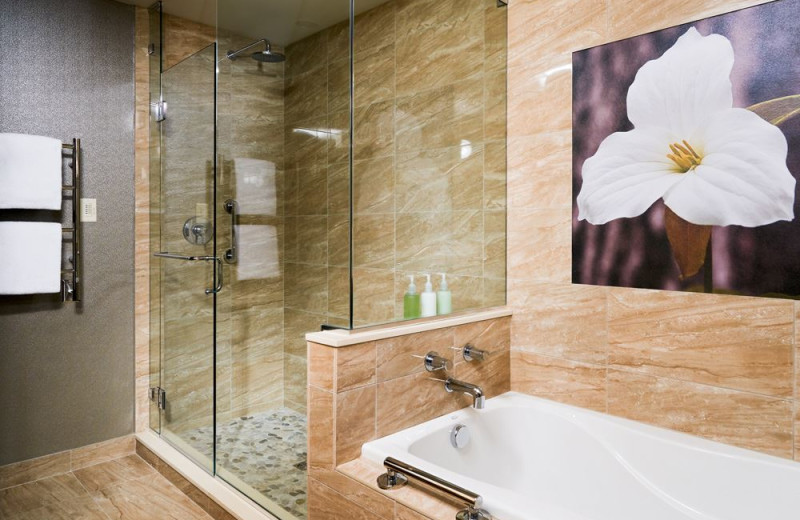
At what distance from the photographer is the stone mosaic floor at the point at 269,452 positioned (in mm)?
1953

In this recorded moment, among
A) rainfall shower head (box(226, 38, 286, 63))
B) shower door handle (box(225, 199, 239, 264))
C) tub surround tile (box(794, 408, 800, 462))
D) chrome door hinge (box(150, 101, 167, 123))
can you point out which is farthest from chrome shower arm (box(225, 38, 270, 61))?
tub surround tile (box(794, 408, 800, 462))

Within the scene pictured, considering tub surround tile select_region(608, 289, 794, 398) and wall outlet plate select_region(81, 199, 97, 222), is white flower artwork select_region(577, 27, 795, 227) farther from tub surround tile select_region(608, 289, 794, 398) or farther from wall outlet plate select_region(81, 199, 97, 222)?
wall outlet plate select_region(81, 199, 97, 222)

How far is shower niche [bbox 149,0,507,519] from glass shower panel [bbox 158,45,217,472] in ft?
0.06

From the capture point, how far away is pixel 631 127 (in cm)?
186

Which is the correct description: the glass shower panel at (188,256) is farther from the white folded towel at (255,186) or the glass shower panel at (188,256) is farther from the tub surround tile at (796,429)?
the tub surround tile at (796,429)

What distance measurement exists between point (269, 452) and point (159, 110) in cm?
187

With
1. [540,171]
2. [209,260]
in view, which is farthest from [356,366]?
[540,171]

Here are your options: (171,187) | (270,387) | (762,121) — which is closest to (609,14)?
(762,121)

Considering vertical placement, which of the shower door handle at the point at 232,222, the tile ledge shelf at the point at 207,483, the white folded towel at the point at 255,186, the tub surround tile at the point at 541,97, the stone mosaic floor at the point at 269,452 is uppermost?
the tub surround tile at the point at 541,97

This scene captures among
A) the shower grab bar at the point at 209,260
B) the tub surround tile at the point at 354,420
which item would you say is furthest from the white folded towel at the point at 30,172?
the tub surround tile at the point at 354,420

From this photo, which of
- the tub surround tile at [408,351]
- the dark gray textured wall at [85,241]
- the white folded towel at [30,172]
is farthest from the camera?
the dark gray textured wall at [85,241]

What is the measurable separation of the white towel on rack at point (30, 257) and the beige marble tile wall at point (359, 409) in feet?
5.10

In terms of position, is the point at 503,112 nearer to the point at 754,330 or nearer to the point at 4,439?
the point at 754,330

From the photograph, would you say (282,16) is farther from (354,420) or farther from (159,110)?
(354,420)
